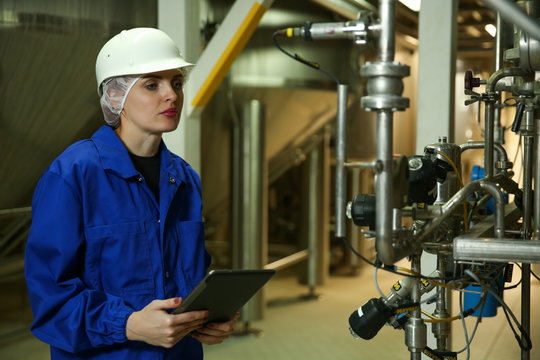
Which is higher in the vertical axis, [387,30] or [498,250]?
[387,30]

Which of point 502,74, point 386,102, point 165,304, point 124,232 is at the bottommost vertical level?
point 165,304

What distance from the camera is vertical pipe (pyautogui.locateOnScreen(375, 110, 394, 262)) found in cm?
108

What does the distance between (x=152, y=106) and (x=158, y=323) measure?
0.52 metres

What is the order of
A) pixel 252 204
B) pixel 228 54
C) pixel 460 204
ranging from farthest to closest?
pixel 252 204 < pixel 228 54 < pixel 460 204

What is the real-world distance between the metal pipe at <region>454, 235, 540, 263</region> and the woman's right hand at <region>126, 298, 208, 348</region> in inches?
23.9

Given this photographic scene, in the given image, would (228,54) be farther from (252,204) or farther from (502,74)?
(252,204)

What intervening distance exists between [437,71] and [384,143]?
157 cm

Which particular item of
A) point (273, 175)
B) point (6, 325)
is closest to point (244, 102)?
point (273, 175)

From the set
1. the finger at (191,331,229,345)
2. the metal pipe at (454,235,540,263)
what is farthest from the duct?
the metal pipe at (454,235,540,263)

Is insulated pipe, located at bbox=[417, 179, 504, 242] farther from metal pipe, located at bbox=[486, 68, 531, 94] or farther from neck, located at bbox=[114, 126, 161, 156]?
neck, located at bbox=[114, 126, 161, 156]

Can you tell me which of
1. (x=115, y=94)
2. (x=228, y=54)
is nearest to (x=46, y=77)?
(x=228, y=54)

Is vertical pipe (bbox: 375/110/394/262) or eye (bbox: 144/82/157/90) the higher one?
eye (bbox: 144/82/157/90)

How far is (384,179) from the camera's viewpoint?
1.08 m

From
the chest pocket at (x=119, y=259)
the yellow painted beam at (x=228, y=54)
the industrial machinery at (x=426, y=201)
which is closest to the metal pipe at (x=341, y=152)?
the industrial machinery at (x=426, y=201)
